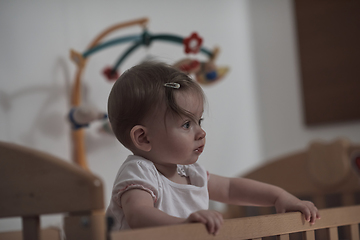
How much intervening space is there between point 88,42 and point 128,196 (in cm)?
84

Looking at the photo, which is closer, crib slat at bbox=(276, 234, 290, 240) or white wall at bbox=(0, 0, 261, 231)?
crib slat at bbox=(276, 234, 290, 240)

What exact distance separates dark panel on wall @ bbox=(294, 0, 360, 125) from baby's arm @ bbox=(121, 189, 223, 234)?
1.43 metres

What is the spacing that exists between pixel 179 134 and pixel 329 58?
1417mm

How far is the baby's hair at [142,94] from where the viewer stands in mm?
607

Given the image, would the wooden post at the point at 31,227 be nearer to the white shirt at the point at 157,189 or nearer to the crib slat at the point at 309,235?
the white shirt at the point at 157,189

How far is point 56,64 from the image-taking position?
117cm

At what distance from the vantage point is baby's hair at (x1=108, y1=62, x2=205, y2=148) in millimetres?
607

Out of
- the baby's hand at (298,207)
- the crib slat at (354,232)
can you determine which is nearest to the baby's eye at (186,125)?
the baby's hand at (298,207)

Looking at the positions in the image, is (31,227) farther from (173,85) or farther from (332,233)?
(332,233)

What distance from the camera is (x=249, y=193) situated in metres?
0.74

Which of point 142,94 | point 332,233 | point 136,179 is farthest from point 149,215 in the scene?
point 332,233

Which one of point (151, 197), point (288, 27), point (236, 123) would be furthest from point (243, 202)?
point (288, 27)

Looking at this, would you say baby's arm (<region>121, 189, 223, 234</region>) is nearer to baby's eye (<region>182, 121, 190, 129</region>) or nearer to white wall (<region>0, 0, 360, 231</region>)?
baby's eye (<region>182, 121, 190, 129</region>)

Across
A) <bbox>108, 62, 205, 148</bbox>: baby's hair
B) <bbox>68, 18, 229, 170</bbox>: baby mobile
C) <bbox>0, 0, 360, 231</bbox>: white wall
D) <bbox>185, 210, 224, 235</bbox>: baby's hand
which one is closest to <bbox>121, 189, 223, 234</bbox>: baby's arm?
<bbox>185, 210, 224, 235</bbox>: baby's hand
